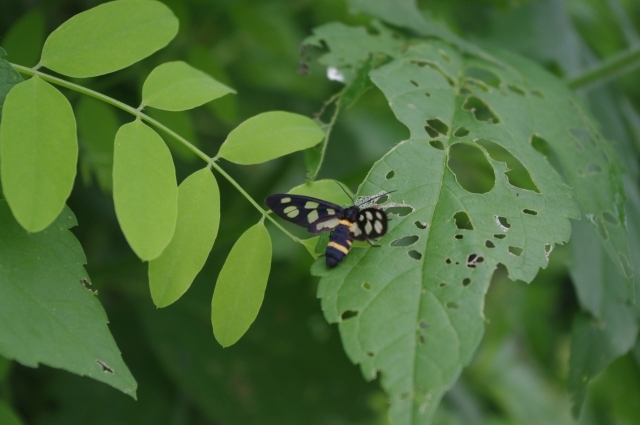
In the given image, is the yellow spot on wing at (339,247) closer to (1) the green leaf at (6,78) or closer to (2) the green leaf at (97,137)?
(1) the green leaf at (6,78)

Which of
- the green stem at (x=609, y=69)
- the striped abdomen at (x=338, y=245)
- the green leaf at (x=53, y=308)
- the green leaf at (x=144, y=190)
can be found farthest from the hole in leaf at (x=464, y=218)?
the green stem at (x=609, y=69)

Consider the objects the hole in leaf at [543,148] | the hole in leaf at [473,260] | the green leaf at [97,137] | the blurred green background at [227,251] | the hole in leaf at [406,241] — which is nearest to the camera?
the hole in leaf at [473,260]

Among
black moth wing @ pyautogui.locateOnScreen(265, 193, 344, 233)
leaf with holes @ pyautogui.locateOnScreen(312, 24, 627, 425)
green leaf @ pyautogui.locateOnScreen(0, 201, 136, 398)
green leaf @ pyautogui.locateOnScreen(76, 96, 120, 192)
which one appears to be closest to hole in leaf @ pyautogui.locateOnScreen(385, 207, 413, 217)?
leaf with holes @ pyautogui.locateOnScreen(312, 24, 627, 425)

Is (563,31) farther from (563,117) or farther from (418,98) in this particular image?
(418,98)

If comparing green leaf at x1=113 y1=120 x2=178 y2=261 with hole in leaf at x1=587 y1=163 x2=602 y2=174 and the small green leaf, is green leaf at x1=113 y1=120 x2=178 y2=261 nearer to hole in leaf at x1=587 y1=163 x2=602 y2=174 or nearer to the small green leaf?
the small green leaf

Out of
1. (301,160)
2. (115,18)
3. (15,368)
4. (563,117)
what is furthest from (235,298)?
(301,160)

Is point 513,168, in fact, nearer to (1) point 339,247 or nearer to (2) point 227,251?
(2) point 227,251
